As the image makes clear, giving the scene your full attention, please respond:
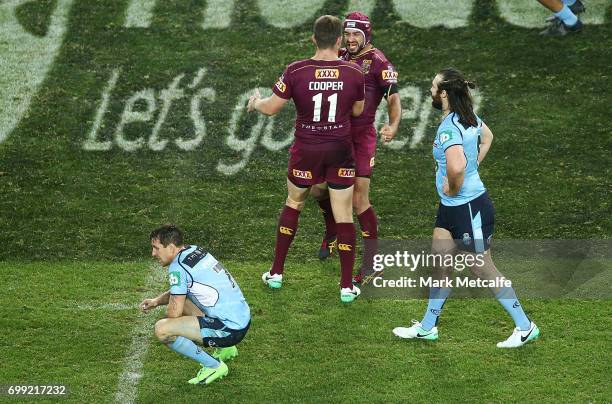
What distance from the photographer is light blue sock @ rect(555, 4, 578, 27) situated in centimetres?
1611

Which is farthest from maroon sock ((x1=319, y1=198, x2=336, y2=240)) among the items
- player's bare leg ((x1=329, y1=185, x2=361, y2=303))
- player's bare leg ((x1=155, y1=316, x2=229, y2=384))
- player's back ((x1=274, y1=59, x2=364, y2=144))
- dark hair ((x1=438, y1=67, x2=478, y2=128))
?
player's bare leg ((x1=155, y1=316, x2=229, y2=384))

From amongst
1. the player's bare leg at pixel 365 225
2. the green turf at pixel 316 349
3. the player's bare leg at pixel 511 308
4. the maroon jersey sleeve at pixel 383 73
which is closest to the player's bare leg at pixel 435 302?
the green turf at pixel 316 349

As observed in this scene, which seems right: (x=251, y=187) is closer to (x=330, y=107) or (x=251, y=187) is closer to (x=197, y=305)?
(x=330, y=107)

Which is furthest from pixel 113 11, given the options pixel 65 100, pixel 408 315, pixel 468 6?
pixel 408 315

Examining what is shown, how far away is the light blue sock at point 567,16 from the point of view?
16.1m

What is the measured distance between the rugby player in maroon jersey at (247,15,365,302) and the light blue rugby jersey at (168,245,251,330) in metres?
1.74

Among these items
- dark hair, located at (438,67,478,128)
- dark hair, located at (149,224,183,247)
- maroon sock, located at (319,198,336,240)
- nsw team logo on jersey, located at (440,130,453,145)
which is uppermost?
dark hair, located at (438,67,478,128)

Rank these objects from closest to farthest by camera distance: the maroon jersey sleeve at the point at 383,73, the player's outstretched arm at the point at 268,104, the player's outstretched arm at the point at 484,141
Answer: the player's outstretched arm at the point at 484,141 → the player's outstretched arm at the point at 268,104 → the maroon jersey sleeve at the point at 383,73

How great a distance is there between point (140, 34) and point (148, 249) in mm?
5672

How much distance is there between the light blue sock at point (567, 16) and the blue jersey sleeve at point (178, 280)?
924 cm

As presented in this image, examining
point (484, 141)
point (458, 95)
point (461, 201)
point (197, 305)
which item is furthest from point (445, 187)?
point (197, 305)

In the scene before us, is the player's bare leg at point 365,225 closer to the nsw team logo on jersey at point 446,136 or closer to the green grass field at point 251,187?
the green grass field at point 251,187

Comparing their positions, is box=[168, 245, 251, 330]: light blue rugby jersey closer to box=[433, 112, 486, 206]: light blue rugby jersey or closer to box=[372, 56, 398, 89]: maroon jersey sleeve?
box=[433, 112, 486, 206]: light blue rugby jersey

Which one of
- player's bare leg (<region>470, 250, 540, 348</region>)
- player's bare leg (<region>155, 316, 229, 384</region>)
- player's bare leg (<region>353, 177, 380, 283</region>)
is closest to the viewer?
player's bare leg (<region>155, 316, 229, 384</region>)
